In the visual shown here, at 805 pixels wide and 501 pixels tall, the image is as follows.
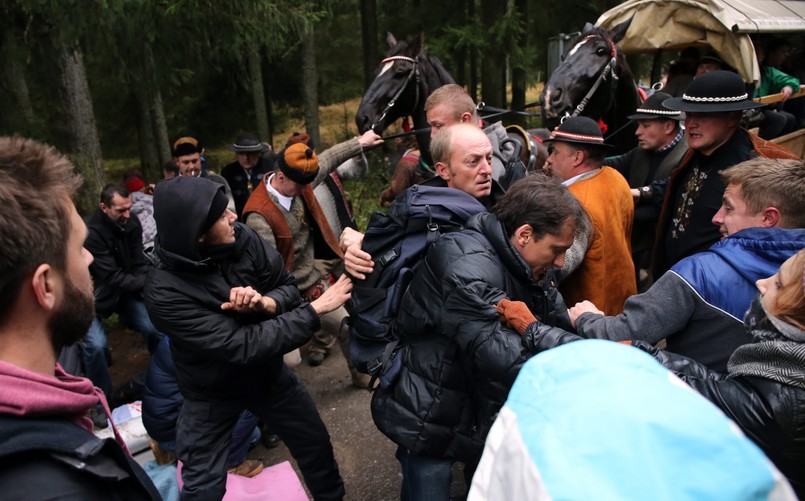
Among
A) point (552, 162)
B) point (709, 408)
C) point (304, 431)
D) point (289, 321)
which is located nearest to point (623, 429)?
point (709, 408)

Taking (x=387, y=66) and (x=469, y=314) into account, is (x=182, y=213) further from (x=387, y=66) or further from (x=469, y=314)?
(x=387, y=66)

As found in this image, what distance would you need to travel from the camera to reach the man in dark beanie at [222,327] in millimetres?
2662

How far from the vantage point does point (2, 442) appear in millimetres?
1175

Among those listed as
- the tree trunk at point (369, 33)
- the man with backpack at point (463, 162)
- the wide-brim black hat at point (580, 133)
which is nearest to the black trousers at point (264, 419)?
the man with backpack at point (463, 162)

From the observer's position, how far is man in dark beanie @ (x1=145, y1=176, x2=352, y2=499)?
2662 mm

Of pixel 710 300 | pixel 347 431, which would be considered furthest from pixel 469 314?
pixel 347 431

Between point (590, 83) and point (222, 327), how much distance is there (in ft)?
12.6

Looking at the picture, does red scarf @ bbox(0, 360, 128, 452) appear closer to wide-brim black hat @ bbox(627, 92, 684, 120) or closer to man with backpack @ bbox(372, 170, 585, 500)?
man with backpack @ bbox(372, 170, 585, 500)

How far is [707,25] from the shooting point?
17.9 feet

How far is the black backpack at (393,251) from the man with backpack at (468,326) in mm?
100

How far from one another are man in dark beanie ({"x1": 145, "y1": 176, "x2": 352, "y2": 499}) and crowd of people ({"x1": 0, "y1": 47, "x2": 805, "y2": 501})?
0.04 ft

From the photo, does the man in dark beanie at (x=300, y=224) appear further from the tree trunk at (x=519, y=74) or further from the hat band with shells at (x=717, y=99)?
the tree trunk at (x=519, y=74)

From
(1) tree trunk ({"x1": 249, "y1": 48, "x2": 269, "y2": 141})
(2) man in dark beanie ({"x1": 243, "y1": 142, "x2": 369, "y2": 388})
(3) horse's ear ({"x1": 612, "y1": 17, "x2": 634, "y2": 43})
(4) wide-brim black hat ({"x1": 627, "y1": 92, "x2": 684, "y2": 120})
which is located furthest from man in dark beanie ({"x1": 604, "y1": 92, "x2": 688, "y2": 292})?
(1) tree trunk ({"x1": 249, "y1": 48, "x2": 269, "y2": 141})

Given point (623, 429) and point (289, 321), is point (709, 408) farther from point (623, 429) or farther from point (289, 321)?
point (289, 321)
